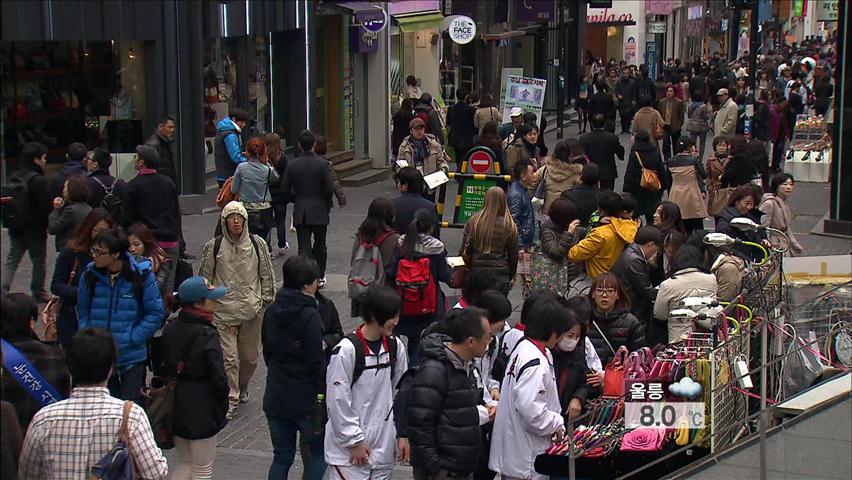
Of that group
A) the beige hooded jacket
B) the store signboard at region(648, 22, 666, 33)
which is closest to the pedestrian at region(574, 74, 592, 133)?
the store signboard at region(648, 22, 666, 33)

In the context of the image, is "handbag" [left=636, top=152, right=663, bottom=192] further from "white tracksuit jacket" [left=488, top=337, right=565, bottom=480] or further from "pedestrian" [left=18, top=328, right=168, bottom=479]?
"pedestrian" [left=18, top=328, right=168, bottom=479]

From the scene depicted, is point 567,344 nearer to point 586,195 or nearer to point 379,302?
point 379,302

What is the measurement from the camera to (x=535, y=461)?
22.8 ft

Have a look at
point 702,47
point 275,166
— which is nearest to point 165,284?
point 275,166

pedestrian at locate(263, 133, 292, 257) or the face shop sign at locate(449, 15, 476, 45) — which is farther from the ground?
the face shop sign at locate(449, 15, 476, 45)

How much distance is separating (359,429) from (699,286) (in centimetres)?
334

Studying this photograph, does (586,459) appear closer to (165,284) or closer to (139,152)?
(165,284)

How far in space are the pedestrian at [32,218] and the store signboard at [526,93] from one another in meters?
12.0

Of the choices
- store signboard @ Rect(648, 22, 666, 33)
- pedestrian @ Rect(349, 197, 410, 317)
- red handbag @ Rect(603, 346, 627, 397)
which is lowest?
red handbag @ Rect(603, 346, 627, 397)

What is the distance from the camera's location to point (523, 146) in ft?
56.4

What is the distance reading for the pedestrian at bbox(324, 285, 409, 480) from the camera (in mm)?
6699

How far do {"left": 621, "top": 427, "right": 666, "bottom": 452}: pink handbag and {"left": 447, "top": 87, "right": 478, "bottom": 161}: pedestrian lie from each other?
1552cm

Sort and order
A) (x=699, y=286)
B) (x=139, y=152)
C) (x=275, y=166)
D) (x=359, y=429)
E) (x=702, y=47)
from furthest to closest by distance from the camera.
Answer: (x=702, y=47)
(x=275, y=166)
(x=139, y=152)
(x=699, y=286)
(x=359, y=429)

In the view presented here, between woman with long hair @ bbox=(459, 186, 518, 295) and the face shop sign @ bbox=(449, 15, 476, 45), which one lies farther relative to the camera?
the face shop sign @ bbox=(449, 15, 476, 45)
